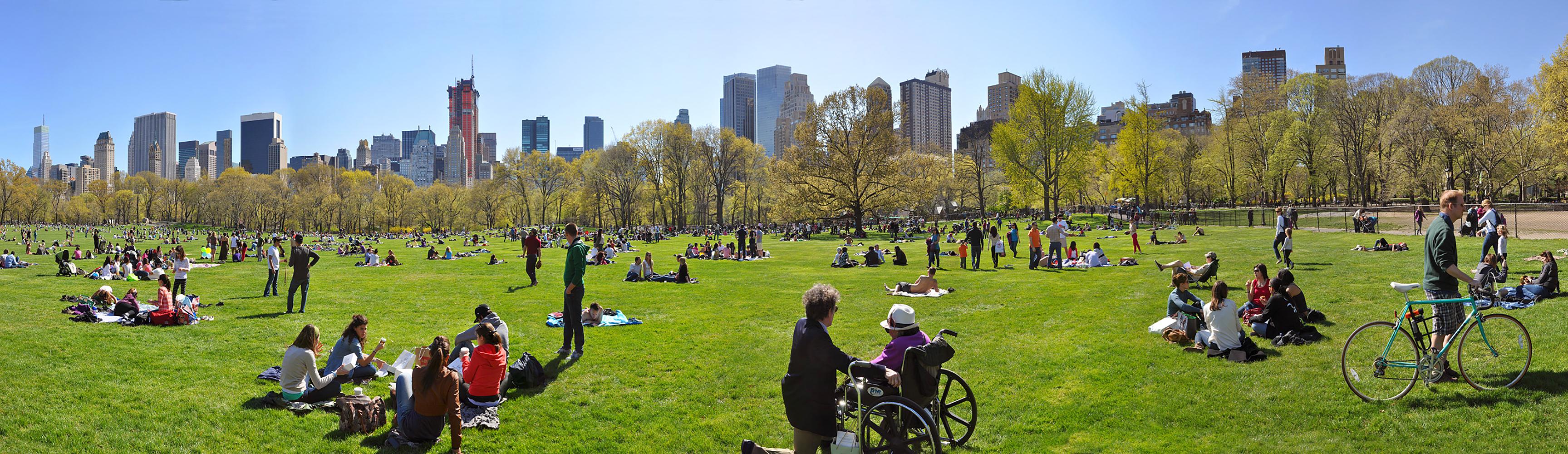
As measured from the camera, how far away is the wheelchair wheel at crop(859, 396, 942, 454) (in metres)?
4.77

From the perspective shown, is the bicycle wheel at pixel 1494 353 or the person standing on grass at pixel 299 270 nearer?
the bicycle wheel at pixel 1494 353

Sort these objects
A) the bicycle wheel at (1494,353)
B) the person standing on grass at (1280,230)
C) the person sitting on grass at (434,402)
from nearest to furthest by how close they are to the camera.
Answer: the person sitting on grass at (434,402)
the bicycle wheel at (1494,353)
the person standing on grass at (1280,230)

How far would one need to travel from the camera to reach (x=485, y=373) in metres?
7.15

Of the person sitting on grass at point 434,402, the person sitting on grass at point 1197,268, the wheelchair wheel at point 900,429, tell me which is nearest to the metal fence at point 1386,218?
the person sitting on grass at point 1197,268

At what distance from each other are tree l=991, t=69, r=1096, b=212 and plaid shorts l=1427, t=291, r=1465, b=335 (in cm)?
4973

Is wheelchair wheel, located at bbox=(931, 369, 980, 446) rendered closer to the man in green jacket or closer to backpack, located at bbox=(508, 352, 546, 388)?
backpack, located at bbox=(508, 352, 546, 388)

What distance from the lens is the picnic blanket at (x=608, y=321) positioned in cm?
Result: 1223

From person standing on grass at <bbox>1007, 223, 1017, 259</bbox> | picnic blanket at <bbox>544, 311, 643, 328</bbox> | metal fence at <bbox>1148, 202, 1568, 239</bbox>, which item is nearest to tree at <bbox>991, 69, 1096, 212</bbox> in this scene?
metal fence at <bbox>1148, 202, 1568, 239</bbox>

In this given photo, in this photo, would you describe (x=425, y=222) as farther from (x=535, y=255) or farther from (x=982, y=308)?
(x=982, y=308)

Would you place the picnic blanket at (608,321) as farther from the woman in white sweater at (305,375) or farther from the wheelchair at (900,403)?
the wheelchair at (900,403)

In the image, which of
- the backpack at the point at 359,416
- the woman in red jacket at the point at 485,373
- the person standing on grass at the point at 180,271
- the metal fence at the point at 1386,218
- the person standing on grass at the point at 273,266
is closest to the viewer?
the backpack at the point at 359,416

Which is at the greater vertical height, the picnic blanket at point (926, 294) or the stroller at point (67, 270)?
the stroller at point (67, 270)

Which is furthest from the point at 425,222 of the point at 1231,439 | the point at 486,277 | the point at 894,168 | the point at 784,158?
the point at 1231,439

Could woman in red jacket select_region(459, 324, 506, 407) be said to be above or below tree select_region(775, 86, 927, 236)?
below
